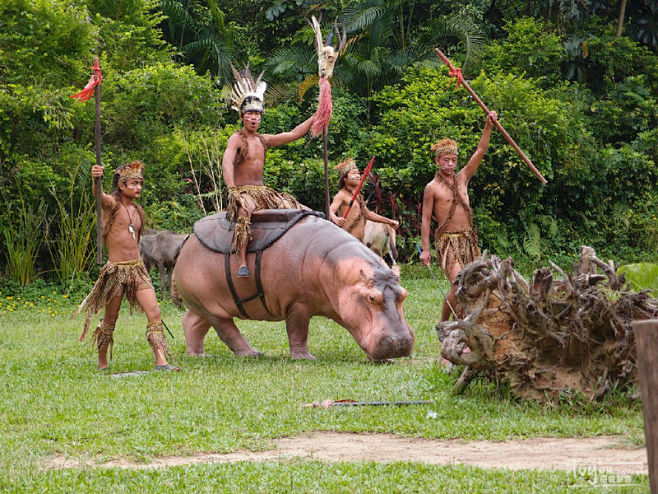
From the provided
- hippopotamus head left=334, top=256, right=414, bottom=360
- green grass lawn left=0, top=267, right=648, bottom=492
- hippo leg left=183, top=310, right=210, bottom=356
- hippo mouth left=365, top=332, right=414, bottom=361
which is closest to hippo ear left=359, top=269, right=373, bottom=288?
hippopotamus head left=334, top=256, right=414, bottom=360

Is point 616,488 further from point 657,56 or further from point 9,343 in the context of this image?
point 657,56

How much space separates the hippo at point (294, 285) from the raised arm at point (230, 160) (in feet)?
1.41

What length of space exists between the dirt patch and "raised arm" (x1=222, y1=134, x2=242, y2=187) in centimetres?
408

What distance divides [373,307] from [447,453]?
9.96 feet

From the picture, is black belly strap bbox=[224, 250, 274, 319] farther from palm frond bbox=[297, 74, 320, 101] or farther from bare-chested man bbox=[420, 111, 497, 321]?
palm frond bbox=[297, 74, 320, 101]

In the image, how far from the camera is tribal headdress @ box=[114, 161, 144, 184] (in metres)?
8.84

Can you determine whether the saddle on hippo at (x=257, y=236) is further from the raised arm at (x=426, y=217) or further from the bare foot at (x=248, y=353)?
the raised arm at (x=426, y=217)

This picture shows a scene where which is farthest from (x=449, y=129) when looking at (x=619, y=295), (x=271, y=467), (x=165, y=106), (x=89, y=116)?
(x=271, y=467)

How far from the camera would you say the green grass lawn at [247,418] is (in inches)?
186

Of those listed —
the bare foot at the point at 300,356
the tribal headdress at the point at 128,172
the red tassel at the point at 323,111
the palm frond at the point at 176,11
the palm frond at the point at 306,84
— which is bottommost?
the bare foot at the point at 300,356

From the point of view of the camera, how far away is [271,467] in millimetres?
4973

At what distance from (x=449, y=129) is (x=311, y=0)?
23.3ft

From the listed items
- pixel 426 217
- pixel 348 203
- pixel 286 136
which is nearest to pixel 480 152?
pixel 426 217

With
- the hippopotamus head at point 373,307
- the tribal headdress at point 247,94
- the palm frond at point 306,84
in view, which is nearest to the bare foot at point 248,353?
the hippopotamus head at point 373,307
